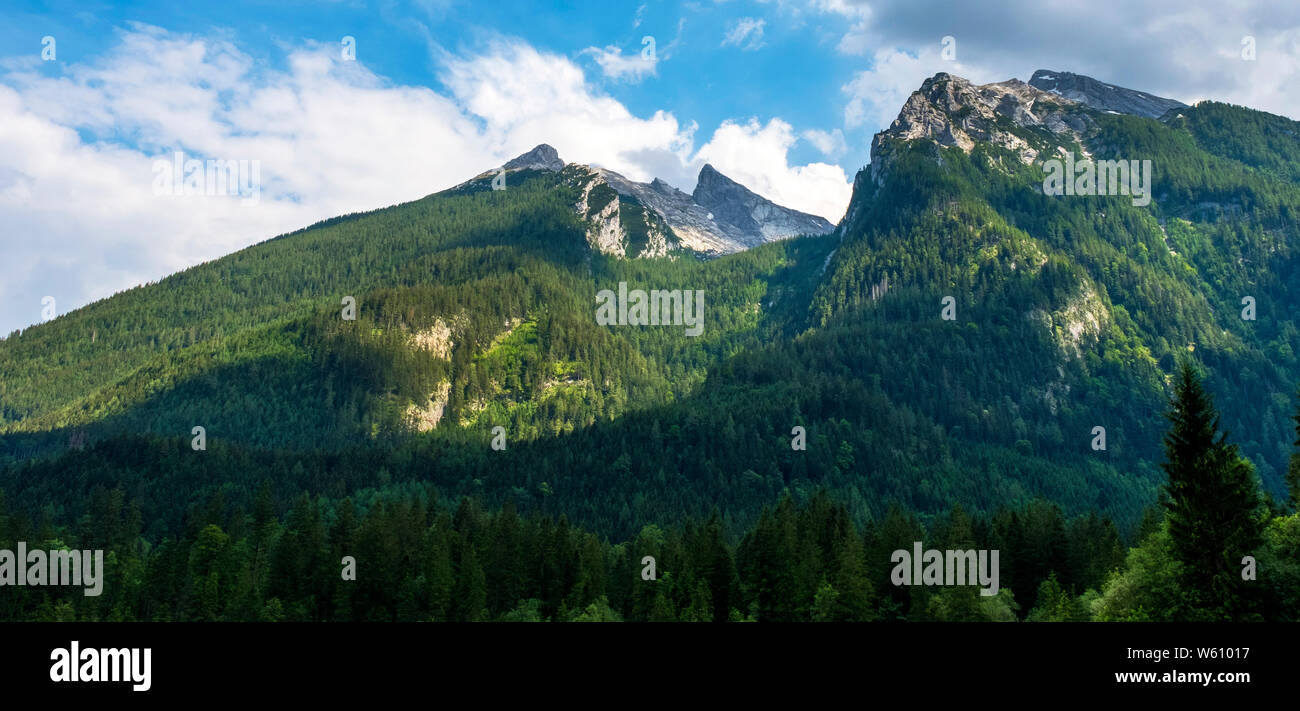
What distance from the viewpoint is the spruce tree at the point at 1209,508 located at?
162ft

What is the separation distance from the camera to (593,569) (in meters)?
95.6

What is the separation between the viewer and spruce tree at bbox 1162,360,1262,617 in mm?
49344

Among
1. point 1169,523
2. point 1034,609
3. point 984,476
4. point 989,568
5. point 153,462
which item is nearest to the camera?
point 1169,523

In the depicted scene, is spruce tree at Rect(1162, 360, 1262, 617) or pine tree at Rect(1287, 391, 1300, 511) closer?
spruce tree at Rect(1162, 360, 1262, 617)

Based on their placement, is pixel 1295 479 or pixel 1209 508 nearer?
pixel 1209 508

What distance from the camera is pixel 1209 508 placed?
164ft

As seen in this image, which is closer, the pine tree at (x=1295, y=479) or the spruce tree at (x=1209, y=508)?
the spruce tree at (x=1209, y=508)
